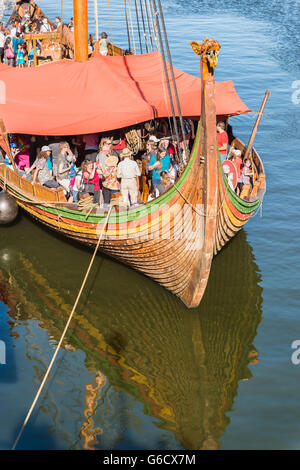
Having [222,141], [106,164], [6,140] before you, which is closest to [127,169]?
[106,164]

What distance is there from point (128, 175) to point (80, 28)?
15.1 feet

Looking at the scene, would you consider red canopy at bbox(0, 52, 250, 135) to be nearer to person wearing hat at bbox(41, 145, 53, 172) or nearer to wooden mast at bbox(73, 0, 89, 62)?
wooden mast at bbox(73, 0, 89, 62)

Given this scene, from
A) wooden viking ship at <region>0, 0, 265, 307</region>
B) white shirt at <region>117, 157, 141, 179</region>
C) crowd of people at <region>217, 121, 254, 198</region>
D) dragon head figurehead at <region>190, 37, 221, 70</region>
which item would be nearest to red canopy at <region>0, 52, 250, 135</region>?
wooden viking ship at <region>0, 0, 265, 307</region>

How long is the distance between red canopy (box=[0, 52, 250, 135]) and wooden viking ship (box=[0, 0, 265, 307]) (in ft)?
0.40

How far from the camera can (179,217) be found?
1058cm

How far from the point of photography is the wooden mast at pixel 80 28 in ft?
45.1

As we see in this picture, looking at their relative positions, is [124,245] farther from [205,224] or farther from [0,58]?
[0,58]

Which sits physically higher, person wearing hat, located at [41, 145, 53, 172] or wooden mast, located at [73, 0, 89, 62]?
wooden mast, located at [73, 0, 89, 62]

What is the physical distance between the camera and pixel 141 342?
11.2 metres

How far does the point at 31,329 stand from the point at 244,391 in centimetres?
438

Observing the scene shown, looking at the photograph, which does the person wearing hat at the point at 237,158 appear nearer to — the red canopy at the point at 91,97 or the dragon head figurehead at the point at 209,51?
the red canopy at the point at 91,97

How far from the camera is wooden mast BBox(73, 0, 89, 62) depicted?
13.8 m

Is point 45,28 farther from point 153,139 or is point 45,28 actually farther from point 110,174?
point 110,174

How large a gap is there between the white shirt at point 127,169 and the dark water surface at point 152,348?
240 centimetres
